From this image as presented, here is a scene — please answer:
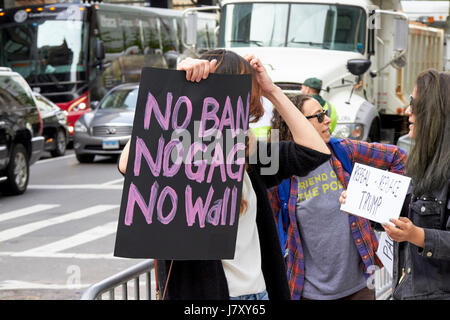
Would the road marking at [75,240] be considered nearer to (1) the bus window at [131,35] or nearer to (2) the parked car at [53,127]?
(2) the parked car at [53,127]

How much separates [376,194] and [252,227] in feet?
1.72

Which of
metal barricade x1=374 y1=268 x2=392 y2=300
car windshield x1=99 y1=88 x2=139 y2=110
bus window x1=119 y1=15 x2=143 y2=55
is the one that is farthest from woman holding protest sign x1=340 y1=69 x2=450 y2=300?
bus window x1=119 y1=15 x2=143 y2=55

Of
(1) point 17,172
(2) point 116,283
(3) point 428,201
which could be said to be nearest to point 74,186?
(1) point 17,172

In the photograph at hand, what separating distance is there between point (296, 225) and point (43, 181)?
479 inches

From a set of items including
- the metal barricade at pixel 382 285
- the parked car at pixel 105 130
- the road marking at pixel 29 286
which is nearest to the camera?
the metal barricade at pixel 382 285

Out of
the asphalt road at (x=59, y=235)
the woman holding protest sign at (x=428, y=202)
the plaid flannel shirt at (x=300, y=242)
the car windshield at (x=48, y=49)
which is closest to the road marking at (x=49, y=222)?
the asphalt road at (x=59, y=235)

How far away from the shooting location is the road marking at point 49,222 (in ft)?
33.4

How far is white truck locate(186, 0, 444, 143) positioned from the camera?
1142cm

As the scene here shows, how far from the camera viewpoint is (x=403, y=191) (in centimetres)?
300

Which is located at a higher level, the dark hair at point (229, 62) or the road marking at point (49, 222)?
the dark hair at point (229, 62)

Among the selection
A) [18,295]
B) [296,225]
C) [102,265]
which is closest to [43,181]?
[102,265]

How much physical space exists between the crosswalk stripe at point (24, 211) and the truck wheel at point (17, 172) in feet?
3.16

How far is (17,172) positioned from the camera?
13383 mm

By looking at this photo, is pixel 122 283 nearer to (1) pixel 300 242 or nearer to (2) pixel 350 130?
(1) pixel 300 242
